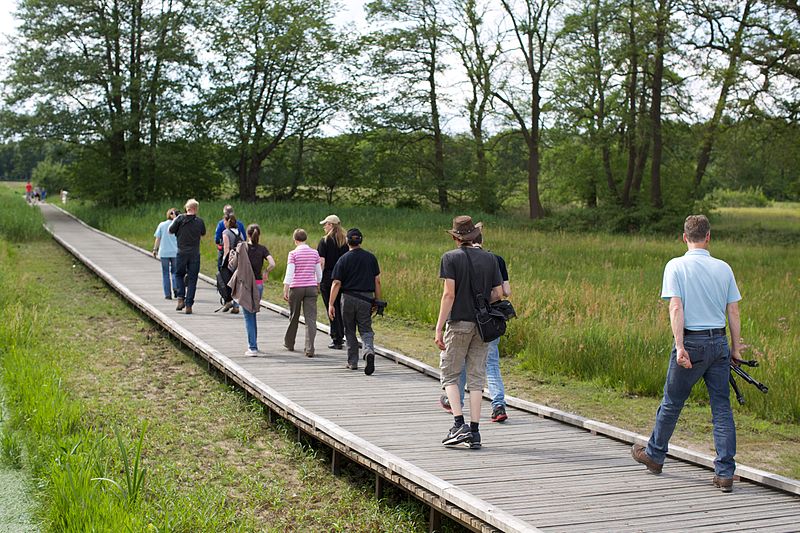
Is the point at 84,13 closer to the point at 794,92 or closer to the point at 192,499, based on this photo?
the point at 794,92

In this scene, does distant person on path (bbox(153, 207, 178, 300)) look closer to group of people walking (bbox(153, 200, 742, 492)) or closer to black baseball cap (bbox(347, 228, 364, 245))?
black baseball cap (bbox(347, 228, 364, 245))

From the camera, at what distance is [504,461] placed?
7039mm

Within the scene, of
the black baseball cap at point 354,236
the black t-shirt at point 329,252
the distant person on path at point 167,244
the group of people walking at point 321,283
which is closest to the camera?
the black baseball cap at point 354,236

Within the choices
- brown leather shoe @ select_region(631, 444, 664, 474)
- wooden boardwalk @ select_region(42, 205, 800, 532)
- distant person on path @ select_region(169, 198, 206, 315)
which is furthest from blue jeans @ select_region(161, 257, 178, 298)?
brown leather shoe @ select_region(631, 444, 664, 474)

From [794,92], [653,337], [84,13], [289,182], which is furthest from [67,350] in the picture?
[289,182]

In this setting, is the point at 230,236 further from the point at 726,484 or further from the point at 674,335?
the point at 726,484

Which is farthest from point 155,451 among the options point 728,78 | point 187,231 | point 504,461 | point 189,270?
point 728,78

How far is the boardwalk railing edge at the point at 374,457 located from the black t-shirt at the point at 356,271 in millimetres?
1493

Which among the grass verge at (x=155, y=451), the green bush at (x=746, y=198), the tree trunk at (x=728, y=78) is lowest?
the grass verge at (x=155, y=451)

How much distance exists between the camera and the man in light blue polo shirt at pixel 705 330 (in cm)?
632

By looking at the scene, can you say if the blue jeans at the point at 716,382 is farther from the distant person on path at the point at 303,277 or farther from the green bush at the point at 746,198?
the green bush at the point at 746,198

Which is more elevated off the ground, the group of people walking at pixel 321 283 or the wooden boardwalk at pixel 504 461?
the group of people walking at pixel 321 283

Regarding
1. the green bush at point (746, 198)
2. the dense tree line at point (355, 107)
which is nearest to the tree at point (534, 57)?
the dense tree line at point (355, 107)

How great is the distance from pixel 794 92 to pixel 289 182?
100 ft
